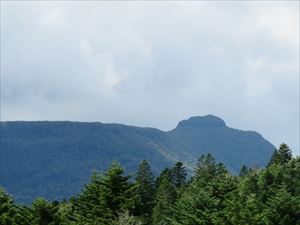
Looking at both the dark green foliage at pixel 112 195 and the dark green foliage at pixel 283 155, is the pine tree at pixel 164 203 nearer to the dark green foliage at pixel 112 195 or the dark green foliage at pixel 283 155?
the dark green foliage at pixel 283 155

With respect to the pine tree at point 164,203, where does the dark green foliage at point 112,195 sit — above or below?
below

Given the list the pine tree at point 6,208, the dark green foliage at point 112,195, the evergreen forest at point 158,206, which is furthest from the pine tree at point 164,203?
the dark green foliage at point 112,195

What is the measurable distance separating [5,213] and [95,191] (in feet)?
29.2

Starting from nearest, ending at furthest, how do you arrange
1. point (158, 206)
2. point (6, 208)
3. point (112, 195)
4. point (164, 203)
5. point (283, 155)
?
point (112, 195), point (6, 208), point (158, 206), point (164, 203), point (283, 155)

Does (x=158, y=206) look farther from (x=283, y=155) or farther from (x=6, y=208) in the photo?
(x=6, y=208)

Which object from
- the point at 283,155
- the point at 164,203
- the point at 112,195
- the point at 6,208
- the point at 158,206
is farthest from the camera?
the point at 283,155

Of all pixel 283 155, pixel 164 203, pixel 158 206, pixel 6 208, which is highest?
pixel 283 155

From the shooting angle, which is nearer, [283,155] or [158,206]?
[158,206]

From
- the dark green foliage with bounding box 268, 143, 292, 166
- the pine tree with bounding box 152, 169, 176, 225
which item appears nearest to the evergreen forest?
the pine tree with bounding box 152, 169, 176, 225

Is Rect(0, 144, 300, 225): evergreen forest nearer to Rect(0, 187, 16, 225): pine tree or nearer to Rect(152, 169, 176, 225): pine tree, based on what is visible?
Rect(0, 187, 16, 225): pine tree

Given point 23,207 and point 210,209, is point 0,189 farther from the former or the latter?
point 210,209

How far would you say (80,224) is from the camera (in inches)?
2306

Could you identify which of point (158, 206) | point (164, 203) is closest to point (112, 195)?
point (158, 206)

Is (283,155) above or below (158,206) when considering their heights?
above
